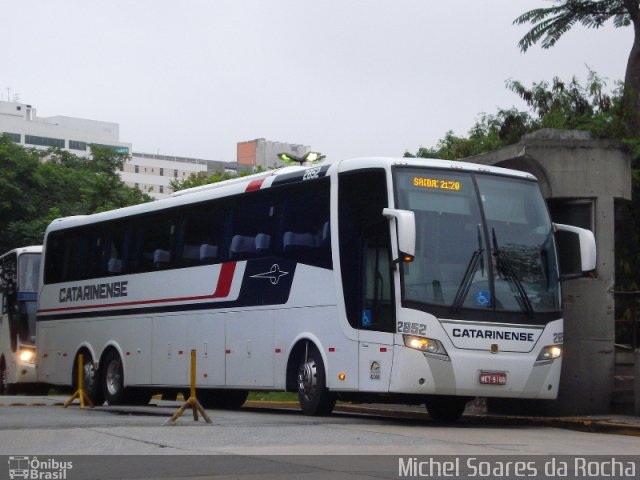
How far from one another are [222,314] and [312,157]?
302cm

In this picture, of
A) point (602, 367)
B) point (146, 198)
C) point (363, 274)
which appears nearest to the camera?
point (363, 274)

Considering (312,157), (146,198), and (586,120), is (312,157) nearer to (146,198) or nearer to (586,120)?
(586,120)

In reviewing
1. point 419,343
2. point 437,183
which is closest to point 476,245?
point 437,183

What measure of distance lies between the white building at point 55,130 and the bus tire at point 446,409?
431 feet

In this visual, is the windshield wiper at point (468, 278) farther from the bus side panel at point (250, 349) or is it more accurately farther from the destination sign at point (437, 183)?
the bus side panel at point (250, 349)

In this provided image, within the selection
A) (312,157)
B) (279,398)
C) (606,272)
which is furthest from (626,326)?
(279,398)

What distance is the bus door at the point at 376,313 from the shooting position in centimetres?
1627

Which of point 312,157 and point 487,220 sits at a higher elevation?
point 312,157

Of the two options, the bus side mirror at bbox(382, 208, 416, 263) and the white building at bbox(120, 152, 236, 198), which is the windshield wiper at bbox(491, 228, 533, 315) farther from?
the white building at bbox(120, 152, 236, 198)

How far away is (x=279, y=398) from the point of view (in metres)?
27.6

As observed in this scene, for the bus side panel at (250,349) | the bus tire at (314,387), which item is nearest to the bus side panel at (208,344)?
the bus side panel at (250,349)

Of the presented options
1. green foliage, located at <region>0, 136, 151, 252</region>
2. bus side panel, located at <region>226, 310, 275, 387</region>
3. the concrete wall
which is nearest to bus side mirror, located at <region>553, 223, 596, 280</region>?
the concrete wall


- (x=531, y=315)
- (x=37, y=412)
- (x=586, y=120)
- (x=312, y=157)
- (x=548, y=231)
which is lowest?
(x=37, y=412)

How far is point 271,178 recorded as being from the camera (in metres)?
19.4
